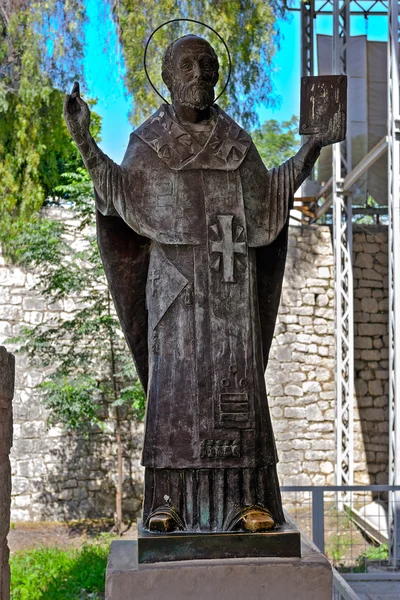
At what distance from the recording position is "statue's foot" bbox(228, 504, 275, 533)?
2.51 meters

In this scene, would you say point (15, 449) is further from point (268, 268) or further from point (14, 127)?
point (268, 268)

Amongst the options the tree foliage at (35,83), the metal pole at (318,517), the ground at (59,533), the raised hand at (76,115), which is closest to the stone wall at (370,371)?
the ground at (59,533)

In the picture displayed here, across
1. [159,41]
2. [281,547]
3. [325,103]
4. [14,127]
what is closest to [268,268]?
[325,103]

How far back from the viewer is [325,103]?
109 inches

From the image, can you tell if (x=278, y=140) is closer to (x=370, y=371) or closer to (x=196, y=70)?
(x=370, y=371)

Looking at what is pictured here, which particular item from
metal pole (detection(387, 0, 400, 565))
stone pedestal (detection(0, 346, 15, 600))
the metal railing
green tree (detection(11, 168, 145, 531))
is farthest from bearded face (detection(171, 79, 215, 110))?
green tree (detection(11, 168, 145, 531))

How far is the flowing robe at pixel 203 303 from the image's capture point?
2.60 m

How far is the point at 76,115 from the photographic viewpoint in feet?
8.45

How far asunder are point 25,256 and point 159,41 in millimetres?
3063

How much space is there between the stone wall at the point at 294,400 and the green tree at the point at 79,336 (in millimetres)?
282

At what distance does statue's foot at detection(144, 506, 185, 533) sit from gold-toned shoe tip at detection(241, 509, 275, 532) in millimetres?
191

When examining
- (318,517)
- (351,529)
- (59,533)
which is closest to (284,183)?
(318,517)

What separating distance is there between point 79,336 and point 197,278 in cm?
762

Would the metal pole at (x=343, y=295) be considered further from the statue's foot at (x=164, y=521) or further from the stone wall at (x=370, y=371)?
the statue's foot at (x=164, y=521)
